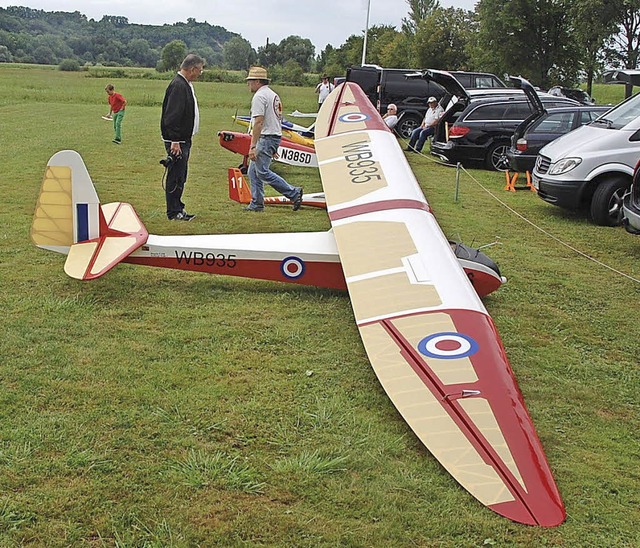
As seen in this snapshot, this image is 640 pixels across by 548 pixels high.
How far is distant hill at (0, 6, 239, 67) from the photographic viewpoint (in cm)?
11075

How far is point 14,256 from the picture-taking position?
23.2ft

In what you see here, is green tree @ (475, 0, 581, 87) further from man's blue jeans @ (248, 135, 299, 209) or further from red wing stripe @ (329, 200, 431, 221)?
red wing stripe @ (329, 200, 431, 221)

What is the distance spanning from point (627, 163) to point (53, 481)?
8695 mm

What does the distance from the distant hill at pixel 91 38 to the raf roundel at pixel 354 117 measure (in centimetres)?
10306

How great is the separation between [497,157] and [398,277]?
11.7 meters

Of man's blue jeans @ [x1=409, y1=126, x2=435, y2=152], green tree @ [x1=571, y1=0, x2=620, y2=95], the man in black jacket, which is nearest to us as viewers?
the man in black jacket

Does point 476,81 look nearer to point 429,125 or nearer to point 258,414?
point 429,125

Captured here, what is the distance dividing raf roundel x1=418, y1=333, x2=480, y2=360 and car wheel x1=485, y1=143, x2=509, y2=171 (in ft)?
40.4

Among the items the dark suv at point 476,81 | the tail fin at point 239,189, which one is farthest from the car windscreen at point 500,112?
the dark suv at point 476,81

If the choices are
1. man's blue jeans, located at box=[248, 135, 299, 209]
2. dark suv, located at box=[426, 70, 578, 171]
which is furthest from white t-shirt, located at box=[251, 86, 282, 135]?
dark suv, located at box=[426, 70, 578, 171]

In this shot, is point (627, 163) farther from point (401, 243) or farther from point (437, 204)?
point (401, 243)

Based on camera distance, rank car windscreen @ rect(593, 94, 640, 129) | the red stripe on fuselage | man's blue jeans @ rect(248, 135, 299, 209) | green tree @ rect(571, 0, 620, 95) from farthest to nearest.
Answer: green tree @ rect(571, 0, 620, 95)
car windscreen @ rect(593, 94, 640, 129)
man's blue jeans @ rect(248, 135, 299, 209)
the red stripe on fuselage

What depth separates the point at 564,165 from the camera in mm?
9930

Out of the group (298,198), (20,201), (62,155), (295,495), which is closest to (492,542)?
(295,495)
